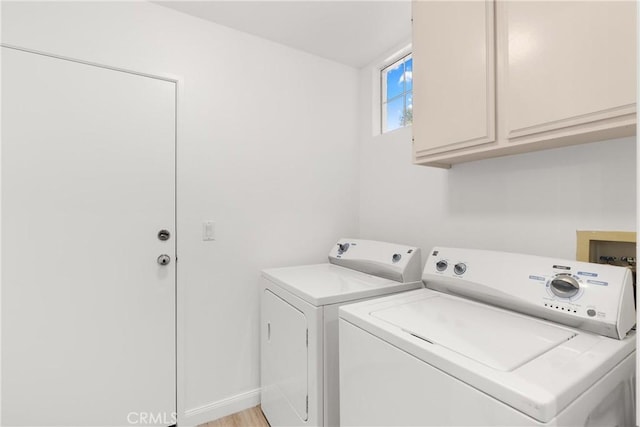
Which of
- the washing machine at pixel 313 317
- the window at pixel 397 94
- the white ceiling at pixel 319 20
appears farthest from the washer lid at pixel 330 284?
the white ceiling at pixel 319 20

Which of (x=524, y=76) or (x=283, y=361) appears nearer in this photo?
(x=524, y=76)

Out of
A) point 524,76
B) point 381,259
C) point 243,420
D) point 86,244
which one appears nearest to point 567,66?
point 524,76

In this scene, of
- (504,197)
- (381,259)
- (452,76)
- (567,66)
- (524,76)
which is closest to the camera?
(567,66)

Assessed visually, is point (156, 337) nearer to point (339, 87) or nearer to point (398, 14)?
point (339, 87)

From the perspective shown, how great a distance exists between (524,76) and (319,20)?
4.32 ft

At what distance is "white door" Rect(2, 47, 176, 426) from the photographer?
1447 mm

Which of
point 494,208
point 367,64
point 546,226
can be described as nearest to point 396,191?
point 494,208

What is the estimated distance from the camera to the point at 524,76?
1.08 m

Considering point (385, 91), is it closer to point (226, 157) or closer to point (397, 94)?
point (397, 94)

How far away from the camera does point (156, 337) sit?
1737 millimetres

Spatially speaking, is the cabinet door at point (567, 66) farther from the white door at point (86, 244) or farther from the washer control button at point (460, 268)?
the white door at point (86, 244)

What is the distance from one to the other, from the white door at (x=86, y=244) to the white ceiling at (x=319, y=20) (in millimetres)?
596

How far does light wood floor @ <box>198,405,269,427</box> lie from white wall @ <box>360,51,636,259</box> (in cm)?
145

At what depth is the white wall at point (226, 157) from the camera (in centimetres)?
164
